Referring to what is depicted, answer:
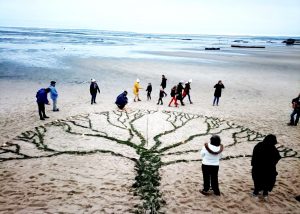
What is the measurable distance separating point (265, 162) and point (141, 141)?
5634mm

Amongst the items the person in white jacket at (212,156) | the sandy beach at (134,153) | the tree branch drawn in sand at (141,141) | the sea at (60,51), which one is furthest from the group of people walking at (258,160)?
the sea at (60,51)

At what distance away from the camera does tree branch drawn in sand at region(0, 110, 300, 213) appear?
30.0 feet

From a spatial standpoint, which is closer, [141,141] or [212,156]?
[212,156]

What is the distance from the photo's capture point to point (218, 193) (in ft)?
24.4

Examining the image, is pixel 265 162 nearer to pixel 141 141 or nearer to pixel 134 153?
pixel 134 153

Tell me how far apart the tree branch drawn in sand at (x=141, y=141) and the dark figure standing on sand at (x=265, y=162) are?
8.67 ft

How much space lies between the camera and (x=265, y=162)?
695 cm

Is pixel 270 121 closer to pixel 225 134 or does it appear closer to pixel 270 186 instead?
pixel 225 134

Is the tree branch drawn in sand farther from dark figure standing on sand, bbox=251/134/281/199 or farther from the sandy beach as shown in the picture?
dark figure standing on sand, bbox=251/134/281/199

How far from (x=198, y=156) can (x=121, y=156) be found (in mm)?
2894

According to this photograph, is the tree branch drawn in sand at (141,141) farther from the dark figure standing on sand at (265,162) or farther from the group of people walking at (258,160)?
the dark figure standing on sand at (265,162)

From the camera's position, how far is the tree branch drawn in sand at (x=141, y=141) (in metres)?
9.13

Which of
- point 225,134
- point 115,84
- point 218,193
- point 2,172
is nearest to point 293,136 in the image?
point 225,134

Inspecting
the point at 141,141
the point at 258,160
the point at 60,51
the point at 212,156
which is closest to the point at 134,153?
the point at 141,141
